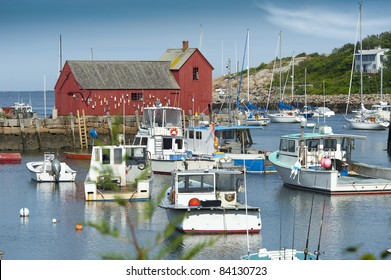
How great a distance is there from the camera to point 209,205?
46.4 feet

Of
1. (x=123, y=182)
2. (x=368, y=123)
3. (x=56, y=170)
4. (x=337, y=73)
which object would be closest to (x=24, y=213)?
(x=123, y=182)

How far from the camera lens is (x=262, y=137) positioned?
42.6 m

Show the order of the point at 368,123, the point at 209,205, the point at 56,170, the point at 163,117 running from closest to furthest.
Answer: the point at 209,205 → the point at 56,170 → the point at 163,117 → the point at 368,123

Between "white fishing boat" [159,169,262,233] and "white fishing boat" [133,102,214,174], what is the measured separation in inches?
306

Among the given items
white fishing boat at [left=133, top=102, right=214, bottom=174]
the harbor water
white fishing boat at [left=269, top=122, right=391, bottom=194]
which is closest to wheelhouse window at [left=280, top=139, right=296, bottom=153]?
white fishing boat at [left=269, top=122, right=391, bottom=194]

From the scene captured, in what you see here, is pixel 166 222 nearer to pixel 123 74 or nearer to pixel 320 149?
pixel 320 149

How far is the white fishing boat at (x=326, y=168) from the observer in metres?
20.0

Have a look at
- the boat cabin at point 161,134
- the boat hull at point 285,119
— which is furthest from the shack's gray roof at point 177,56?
the boat hull at point 285,119

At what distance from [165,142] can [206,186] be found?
1063 cm

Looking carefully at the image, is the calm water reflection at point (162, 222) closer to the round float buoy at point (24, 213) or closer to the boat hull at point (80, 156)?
the round float buoy at point (24, 213)

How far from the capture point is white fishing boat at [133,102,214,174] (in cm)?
2427

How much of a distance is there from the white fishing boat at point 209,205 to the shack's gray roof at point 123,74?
21517mm
